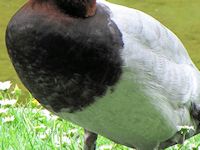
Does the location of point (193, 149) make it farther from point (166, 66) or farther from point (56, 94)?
point (56, 94)

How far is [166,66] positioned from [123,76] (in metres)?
0.31

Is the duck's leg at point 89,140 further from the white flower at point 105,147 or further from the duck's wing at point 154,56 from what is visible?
the duck's wing at point 154,56

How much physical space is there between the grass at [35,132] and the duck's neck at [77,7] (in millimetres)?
777

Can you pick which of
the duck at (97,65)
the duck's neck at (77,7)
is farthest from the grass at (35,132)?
the duck's neck at (77,7)

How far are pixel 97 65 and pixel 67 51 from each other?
0.12 m

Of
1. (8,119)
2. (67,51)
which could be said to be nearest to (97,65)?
(67,51)

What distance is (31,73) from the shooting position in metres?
2.75

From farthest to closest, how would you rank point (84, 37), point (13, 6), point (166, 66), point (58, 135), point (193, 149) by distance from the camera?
1. point (13, 6)
2. point (58, 135)
3. point (193, 149)
4. point (166, 66)
5. point (84, 37)

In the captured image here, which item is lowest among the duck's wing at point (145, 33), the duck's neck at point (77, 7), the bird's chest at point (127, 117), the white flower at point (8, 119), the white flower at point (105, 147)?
the white flower at point (8, 119)

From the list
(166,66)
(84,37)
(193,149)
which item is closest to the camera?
(84,37)

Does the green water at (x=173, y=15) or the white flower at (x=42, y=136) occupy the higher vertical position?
the white flower at (x=42, y=136)

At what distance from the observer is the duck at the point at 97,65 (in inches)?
106

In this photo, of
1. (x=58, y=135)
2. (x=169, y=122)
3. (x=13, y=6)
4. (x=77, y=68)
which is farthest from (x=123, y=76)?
(x=13, y=6)

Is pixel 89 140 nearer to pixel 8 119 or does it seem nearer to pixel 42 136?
pixel 42 136
